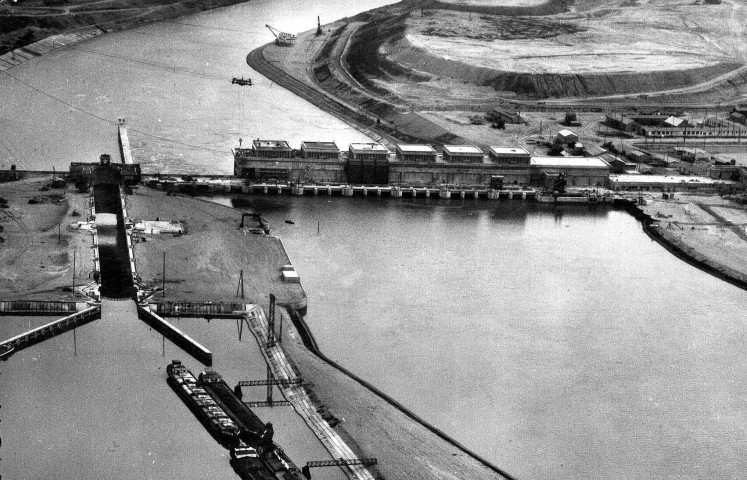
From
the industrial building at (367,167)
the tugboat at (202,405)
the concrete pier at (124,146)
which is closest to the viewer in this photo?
the tugboat at (202,405)

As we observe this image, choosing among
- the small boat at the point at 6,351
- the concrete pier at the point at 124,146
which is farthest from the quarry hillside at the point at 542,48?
the small boat at the point at 6,351

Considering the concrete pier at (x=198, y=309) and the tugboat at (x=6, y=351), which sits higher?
the concrete pier at (x=198, y=309)

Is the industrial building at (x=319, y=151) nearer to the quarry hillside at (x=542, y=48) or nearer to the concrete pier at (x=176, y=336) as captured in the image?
the quarry hillside at (x=542, y=48)

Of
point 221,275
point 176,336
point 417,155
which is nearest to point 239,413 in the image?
point 176,336

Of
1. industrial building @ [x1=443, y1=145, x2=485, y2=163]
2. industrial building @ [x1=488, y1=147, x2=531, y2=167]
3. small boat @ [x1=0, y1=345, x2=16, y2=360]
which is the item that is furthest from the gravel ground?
small boat @ [x1=0, y1=345, x2=16, y2=360]

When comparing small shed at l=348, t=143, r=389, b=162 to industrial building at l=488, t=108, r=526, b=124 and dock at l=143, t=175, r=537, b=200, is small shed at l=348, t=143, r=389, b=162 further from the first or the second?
industrial building at l=488, t=108, r=526, b=124

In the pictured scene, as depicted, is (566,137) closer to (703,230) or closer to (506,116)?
(506,116)

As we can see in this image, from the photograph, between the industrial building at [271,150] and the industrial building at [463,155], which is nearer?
the industrial building at [271,150]
